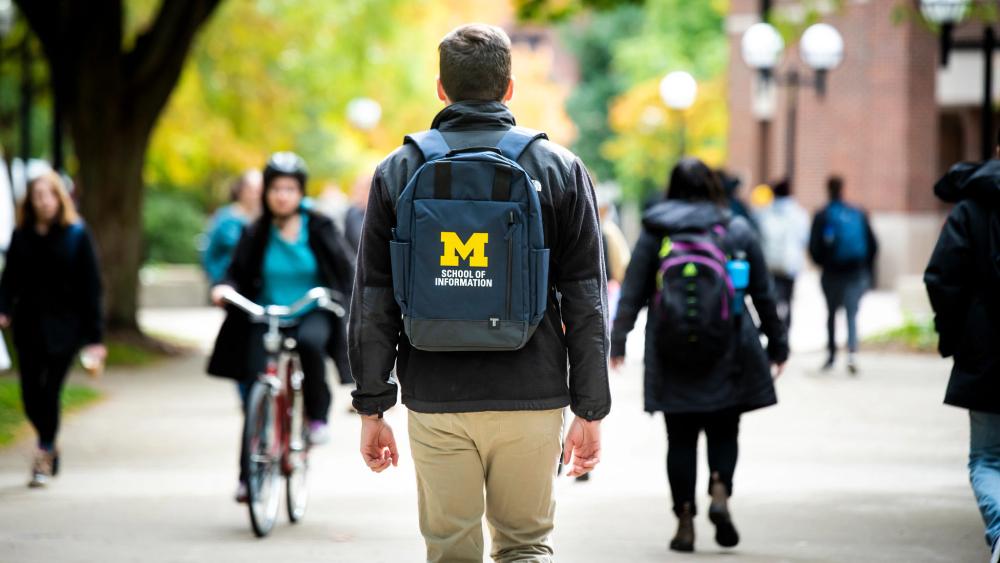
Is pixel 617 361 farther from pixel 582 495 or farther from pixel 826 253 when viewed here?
pixel 826 253

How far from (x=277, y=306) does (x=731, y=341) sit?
7.95 feet

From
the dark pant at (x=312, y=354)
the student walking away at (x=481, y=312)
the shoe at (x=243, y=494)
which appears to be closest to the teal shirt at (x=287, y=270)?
the dark pant at (x=312, y=354)

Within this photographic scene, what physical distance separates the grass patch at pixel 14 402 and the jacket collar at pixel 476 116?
24.8 feet

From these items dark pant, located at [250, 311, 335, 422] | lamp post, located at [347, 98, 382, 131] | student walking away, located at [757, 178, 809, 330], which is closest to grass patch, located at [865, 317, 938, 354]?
student walking away, located at [757, 178, 809, 330]

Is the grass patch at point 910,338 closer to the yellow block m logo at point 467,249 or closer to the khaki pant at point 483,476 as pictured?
the khaki pant at point 483,476

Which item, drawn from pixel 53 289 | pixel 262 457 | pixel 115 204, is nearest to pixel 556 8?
pixel 115 204

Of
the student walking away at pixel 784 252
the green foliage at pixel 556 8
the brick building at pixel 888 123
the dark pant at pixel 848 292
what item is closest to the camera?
the dark pant at pixel 848 292

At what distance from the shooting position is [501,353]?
14.3ft

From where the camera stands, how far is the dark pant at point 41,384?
9.34 metres

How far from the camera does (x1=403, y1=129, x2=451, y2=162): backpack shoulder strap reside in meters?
4.36

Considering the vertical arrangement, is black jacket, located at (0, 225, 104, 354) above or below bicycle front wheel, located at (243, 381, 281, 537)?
above

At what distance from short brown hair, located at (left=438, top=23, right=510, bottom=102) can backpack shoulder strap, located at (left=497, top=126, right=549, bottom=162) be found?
0.40 ft

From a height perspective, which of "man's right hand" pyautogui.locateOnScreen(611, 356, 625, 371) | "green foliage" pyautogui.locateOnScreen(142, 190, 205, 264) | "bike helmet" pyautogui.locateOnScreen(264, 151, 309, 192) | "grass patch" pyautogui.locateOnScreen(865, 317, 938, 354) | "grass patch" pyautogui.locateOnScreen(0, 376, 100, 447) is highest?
"bike helmet" pyautogui.locateOnScreen(264, 151, 309, 192)

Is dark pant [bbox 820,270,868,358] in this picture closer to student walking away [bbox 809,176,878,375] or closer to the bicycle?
student walking away [bbox 809,176,878,375]
